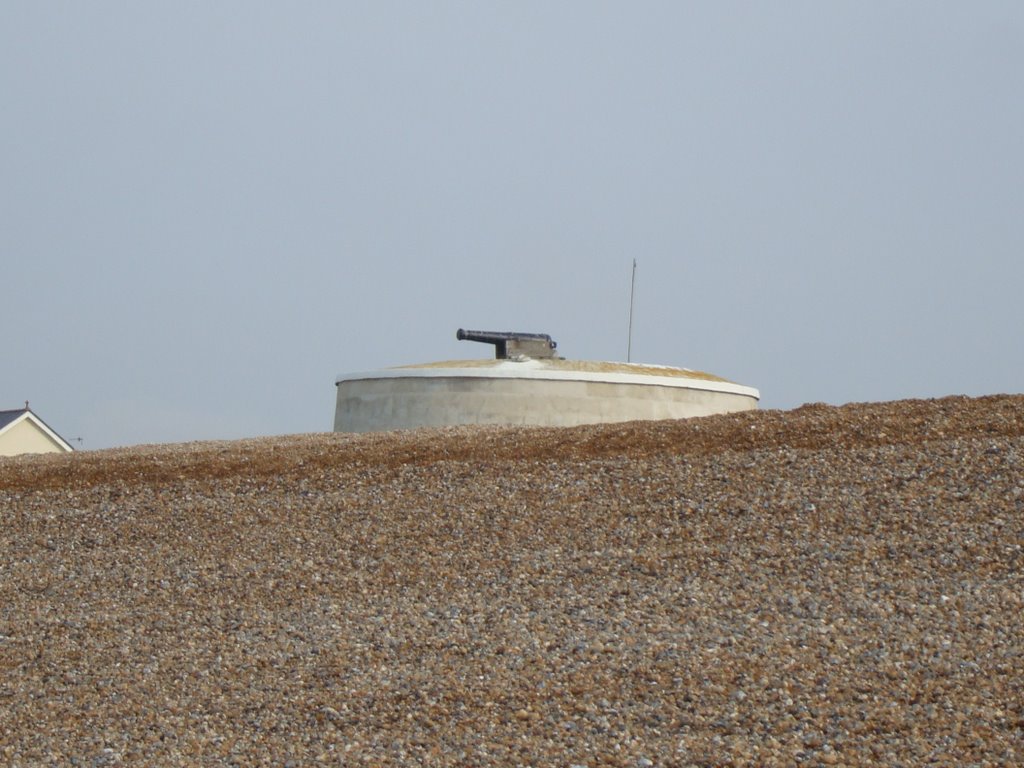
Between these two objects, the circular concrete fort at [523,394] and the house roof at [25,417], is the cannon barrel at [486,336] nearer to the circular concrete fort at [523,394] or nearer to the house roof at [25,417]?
the circular concrete fort at [523,394]

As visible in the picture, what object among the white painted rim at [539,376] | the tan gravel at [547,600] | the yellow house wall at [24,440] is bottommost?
the yellow house wall at [24,440]

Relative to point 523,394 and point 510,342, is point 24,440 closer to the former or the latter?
point 510,342

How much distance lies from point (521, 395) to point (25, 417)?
15.5 metres

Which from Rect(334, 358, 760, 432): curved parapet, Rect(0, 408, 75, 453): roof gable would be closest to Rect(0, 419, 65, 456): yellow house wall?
Rect(0, 408, 75, 453): roof gable

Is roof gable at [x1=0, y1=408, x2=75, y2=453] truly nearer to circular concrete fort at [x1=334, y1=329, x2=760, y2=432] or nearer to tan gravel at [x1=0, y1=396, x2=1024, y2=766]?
circular concrete fort at [x1=334, y1=329, x2=760, y2=432]

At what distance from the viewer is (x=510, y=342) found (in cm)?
2269

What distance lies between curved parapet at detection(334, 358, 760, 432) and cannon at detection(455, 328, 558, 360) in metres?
0.72

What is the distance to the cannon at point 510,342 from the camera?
74.2 feet

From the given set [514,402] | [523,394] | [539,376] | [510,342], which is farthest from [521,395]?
[510,342]

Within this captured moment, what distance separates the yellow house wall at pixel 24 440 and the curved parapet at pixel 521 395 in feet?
39.9

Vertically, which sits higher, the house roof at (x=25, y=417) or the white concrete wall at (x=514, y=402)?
the white concrete wall at (x=514, y=402)

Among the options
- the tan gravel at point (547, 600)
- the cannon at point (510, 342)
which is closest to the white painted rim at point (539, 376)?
the cannon at point (510, 342)

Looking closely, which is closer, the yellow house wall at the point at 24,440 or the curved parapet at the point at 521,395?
the curved parapet at the point at 521,395

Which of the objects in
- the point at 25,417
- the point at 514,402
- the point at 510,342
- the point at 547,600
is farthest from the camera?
the point at 25,417
